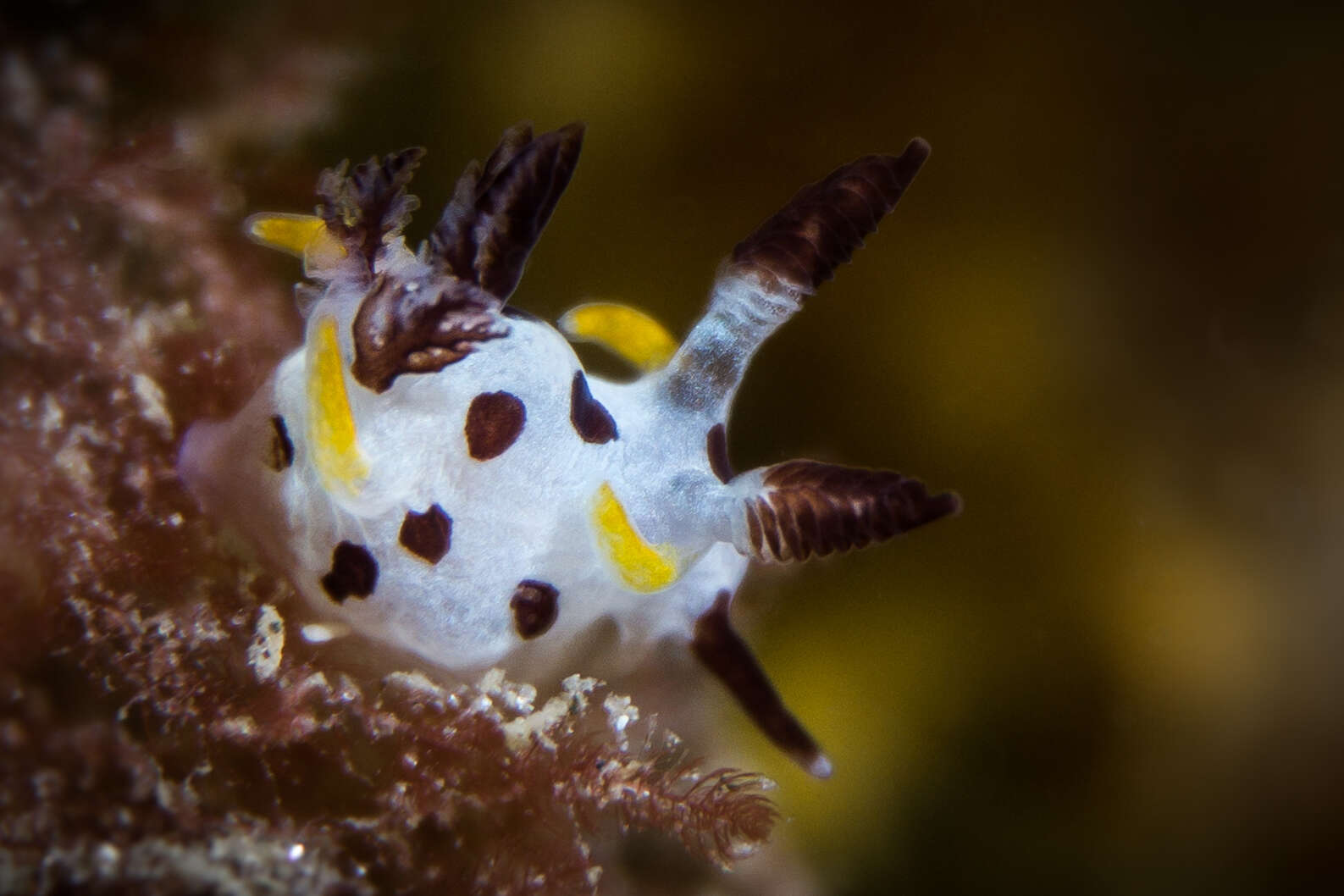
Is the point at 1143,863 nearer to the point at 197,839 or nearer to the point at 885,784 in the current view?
the point at 885,784

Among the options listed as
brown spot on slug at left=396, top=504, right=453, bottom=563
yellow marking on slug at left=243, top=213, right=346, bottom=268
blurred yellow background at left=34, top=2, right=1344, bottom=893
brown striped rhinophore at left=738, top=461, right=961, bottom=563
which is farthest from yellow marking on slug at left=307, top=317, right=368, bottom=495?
blurred yellow background at left=34, top=2, right=1344, bottom=893

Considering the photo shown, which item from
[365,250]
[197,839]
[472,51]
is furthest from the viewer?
[472,51]

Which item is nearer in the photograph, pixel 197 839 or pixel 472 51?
pixel 197 839

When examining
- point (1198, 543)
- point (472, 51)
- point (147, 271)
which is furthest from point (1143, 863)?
point (147, 271)

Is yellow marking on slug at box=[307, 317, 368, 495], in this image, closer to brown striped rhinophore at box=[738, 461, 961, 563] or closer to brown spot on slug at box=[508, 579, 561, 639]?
brown spot on slug at box=[508, 579, 561, 639]

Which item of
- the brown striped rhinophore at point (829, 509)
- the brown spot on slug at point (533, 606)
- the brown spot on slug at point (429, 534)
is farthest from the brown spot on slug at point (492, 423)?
the brown striped rhinophore at point (829, 509)

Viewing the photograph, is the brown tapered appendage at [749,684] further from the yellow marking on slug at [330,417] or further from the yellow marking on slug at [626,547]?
the yellow marking on slug at [330,417]

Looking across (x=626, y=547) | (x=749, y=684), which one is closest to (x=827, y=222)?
(x=626, y=547)

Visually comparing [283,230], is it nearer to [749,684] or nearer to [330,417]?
[330,417]
